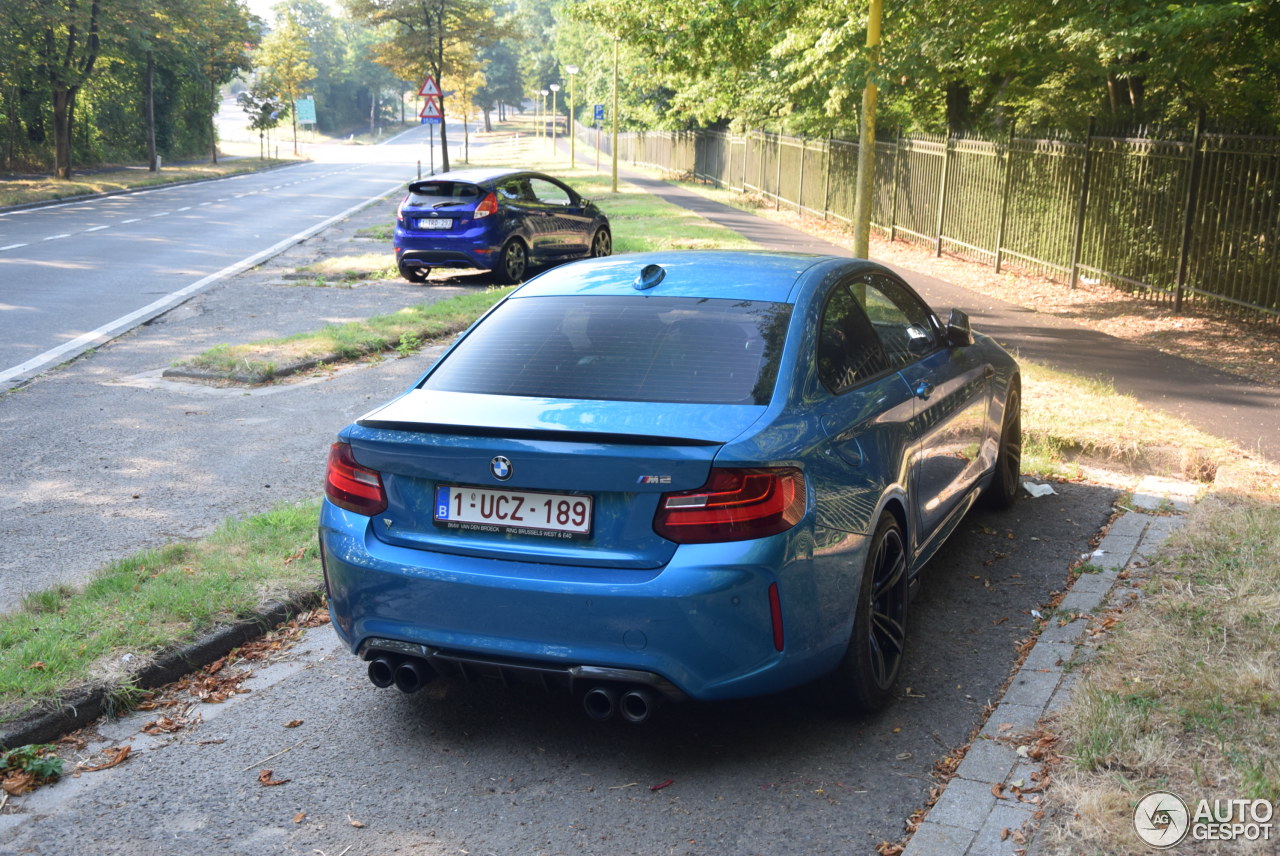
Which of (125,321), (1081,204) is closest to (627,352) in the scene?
(125,321)

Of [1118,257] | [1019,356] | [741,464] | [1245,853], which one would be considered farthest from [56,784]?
[1118,257]

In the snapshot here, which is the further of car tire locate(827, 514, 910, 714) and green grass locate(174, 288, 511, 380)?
green grass locate(174, 288, 511, 380)

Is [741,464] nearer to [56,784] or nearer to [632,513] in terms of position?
[632,513]

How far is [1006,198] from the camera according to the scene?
19109 mm

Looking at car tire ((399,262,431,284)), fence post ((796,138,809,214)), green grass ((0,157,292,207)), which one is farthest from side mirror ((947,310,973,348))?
green grass ((0,157,292,207))

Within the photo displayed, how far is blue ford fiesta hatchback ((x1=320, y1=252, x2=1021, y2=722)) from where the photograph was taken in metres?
3.56

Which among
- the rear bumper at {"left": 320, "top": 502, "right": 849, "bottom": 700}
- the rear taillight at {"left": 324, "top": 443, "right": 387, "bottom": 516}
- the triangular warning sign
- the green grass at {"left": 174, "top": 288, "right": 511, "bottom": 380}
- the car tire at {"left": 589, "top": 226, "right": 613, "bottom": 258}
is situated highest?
the triangular warning sign

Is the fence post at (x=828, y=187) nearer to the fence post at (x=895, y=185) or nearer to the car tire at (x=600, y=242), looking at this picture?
the fence post at (x=895, y=185)

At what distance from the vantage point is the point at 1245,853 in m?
2.95

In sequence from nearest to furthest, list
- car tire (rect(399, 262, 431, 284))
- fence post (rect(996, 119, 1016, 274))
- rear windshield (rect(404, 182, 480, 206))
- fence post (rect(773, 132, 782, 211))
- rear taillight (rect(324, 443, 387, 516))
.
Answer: rear taillight (rect(324, 443, 387, 516))
rear windshield (rect(404, 182, 480, 206))
car tire (rect(399, 262, 431, 284))
fence post (rect(996, 119, 1016, 274))
fence post (rect(773, 132, 782, 211))

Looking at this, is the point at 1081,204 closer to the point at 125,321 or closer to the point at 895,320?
the point at 125,321

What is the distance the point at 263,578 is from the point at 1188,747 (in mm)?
3765

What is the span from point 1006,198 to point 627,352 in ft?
53.5

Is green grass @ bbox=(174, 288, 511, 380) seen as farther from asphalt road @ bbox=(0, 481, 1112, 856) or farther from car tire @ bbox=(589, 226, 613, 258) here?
asphalt road @ bbox=(0, 481, 1112, 856)
